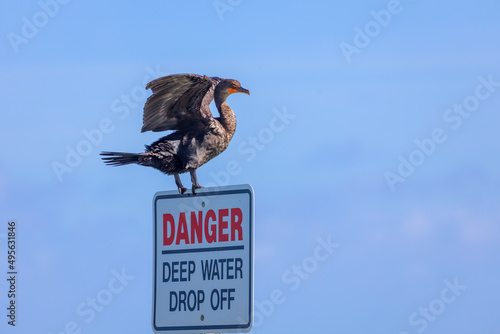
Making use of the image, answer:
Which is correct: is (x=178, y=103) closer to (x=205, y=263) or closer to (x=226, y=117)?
(x=226, y=117)

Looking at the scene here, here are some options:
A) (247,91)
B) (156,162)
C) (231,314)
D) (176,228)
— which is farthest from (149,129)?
(231,314)

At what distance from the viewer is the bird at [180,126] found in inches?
259

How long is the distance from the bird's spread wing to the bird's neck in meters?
0.13

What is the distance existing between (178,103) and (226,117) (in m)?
0.61

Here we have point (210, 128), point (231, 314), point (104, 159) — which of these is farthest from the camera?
point (210, 128)

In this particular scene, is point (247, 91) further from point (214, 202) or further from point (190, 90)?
point (214, 202)

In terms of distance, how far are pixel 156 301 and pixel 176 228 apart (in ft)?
1.26

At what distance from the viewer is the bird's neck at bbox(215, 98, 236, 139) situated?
7129 millimetres

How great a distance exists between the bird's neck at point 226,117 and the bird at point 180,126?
5 cm

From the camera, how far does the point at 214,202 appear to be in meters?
3.88

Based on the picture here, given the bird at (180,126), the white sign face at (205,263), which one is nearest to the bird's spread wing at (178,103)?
the bird at (180,126)

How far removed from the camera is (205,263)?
3.76 m

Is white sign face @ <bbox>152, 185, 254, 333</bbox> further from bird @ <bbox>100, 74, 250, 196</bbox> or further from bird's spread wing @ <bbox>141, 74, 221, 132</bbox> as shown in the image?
bird's spread wing @ <bbox>141, 74, 221, 132</bbox>

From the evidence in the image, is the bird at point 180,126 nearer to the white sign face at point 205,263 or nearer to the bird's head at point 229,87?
the bird's head at point 229,87
